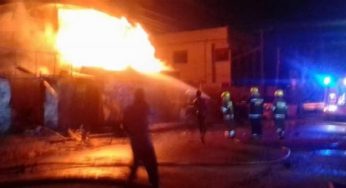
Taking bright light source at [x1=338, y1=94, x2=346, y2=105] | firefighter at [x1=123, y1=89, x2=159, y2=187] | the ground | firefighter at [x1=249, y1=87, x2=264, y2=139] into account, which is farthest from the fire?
firefighter at [x1=123, y1=89, x2=159, y2=187]

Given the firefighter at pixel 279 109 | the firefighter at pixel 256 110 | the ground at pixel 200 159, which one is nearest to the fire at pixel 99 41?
the ground at pixel 200 159

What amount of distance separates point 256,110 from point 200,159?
4.59 meters

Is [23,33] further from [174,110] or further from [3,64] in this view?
[174,110]

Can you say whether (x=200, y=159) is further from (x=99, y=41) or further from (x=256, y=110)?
(x=99, y=41)

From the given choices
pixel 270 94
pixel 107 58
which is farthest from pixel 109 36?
pixel 270 94

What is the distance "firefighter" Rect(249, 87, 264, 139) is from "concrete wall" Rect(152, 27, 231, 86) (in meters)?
19.1

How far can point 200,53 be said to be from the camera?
37812 millimetres

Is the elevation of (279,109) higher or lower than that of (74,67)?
lower

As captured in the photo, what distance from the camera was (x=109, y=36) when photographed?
1241 inches

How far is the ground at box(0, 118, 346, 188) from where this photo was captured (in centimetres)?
930

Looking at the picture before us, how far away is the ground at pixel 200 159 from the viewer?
9.30 m

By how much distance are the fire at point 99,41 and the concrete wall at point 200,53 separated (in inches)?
213

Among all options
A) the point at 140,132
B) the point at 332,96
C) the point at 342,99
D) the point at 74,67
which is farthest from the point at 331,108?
the point at 140,132

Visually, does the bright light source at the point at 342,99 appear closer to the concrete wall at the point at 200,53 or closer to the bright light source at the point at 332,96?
the bright light source at the point at 332,96
